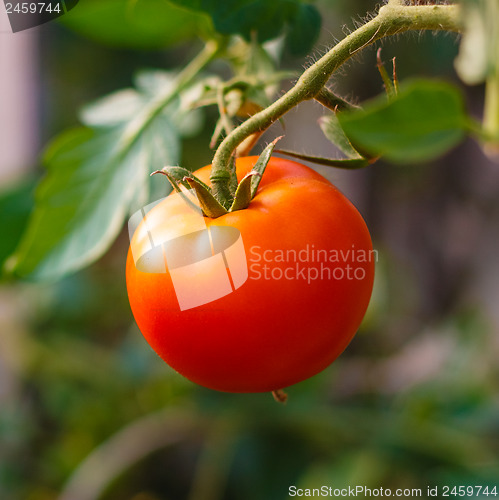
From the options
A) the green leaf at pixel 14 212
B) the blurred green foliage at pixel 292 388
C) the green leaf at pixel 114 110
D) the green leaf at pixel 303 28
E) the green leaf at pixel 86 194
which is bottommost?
the blurred green foliage at pixel 292 388

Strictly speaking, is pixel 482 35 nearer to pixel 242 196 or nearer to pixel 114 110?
pixel 242 196

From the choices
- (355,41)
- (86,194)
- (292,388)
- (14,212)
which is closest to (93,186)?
(86,194)

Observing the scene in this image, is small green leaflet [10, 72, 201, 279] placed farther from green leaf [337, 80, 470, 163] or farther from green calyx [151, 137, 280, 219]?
green leaf [337, 80, 470, 163]

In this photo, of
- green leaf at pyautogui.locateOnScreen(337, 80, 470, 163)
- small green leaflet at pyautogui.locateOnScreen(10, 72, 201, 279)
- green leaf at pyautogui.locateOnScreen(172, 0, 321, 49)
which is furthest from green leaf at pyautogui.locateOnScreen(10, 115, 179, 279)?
green leaf at pyautogui.locateOnScreen(337, 80, 470, 163)

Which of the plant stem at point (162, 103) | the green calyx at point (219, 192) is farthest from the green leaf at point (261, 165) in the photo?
the plant stem at point (162, 103)

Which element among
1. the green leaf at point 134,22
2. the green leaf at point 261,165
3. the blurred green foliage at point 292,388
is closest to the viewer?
the green leaf at point 261,165

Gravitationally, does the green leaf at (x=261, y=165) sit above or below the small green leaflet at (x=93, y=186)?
above

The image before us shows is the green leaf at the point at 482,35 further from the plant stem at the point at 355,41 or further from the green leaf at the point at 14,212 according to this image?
the green leaf at the point at 14,212
